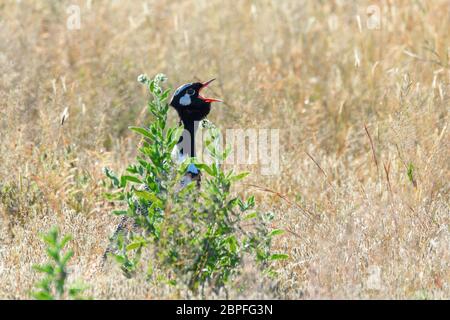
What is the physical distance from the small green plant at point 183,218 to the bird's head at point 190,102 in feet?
2.90

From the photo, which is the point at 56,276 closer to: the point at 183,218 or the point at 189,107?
the point at 183,218

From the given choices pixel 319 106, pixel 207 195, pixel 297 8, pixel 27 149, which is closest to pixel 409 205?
pixel 207 195

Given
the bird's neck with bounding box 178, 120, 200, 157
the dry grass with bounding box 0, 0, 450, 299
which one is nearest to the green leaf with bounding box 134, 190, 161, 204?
the dry grass with bounding box 0, 0, 450, 299

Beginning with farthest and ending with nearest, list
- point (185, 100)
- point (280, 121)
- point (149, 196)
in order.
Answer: point (280, 121) < point (185, 100) < point (149, 196)

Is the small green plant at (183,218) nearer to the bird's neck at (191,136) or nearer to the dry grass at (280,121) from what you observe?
the dry grass at (280,121)

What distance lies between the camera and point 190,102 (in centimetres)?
496

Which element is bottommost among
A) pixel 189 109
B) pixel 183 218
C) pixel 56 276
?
pixel 56 276

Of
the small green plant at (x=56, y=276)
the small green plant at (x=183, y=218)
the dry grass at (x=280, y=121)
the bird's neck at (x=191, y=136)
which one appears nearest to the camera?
the small green plant at (x=56, y=276)

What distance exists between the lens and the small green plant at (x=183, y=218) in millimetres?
3943

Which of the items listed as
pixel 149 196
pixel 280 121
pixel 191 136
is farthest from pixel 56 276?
pixel 280 121

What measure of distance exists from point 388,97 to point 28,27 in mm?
2967

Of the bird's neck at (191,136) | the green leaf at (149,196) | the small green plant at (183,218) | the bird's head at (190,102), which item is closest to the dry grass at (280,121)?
the small green plant at (183,218)

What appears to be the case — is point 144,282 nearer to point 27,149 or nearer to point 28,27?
point 27,149

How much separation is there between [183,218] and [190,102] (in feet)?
3.70
